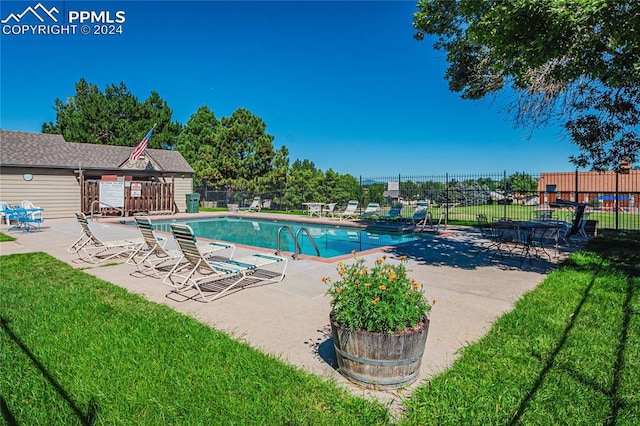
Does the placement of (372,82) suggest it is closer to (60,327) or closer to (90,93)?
(60,327)

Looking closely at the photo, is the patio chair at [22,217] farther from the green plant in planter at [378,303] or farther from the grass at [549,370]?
the grass at [549,370]

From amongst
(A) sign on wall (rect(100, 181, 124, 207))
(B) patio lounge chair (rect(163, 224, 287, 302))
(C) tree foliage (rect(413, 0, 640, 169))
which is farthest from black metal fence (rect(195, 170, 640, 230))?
(B) patio lounge chair (rect(163, 224, 287, 302))

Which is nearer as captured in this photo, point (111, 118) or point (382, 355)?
point (382, 355)

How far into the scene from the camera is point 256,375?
9.85 feet

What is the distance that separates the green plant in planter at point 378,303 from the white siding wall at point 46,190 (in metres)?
20.4

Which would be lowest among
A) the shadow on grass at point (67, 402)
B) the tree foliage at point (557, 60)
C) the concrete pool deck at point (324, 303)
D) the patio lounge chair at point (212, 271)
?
the shadow on grass at point (67, 402)

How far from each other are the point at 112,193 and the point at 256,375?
1963cm

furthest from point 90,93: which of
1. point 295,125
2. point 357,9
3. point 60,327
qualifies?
point 60,327

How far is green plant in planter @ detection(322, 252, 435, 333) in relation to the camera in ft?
9.10

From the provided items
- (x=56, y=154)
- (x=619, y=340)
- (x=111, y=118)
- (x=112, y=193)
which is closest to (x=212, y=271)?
(x=619, y=340)

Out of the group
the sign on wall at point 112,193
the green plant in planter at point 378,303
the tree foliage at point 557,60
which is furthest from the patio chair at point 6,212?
the green plant in planter at point 378,303

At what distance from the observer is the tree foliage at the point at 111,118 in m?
35.4

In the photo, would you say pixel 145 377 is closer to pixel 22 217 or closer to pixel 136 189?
pixel 22 217

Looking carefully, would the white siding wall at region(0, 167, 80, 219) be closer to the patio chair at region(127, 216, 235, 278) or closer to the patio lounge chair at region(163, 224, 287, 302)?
the patio chair at region(127, 216, 235, 278)
